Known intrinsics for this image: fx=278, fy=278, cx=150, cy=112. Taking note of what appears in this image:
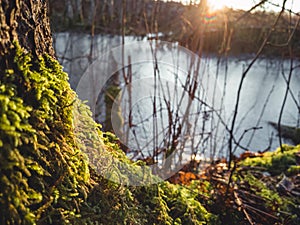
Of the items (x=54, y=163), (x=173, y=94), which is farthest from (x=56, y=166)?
(x=173, y=94)

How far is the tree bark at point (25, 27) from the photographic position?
0.51 metres

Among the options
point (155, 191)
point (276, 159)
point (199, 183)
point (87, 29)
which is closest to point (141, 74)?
point (87, 29)

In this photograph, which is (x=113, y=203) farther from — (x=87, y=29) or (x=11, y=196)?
(x=87, y=29)

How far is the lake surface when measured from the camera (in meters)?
2.90

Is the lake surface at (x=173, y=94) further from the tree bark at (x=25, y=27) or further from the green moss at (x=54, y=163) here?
the tree bark at (x=25, y=27)

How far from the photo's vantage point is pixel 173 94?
268 cm

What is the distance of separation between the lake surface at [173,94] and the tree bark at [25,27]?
1.69 metres

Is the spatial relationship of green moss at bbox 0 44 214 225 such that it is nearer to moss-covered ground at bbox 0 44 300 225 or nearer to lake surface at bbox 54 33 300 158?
moss-covered ground at bbox 0 44 300 225

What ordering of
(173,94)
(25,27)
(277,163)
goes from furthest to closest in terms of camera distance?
1. (173,94)
2. (277,163)
3. (25,27)

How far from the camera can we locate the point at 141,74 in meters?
4.27

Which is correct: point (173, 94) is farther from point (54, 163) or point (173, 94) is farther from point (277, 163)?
point (54, 163)

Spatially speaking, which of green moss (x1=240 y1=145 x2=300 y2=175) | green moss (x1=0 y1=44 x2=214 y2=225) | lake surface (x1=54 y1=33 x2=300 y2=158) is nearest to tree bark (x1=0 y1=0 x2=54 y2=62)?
green moss (x1=0 y1=44 x2=214 y2=225)

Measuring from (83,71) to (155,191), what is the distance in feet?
12.7

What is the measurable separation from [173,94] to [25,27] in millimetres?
2160
